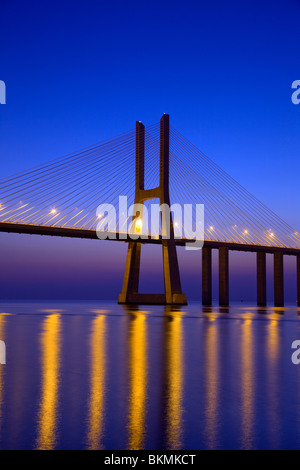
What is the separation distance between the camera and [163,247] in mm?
53875

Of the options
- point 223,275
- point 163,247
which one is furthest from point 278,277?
point 163,247

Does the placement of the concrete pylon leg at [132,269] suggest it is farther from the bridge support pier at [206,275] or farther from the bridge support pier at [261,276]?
the bridge support pier at [261,276]

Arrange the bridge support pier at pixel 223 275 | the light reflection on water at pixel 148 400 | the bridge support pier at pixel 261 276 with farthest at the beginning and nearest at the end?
the bridge support pier at pixel 261 276 < the bridge support pier at pixel 223 275 < the light reflection on water at pixel 148 400

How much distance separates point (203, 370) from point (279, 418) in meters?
3.84

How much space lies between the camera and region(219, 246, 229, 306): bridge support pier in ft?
224

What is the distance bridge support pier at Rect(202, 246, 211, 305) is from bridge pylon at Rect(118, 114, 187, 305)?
51.3ft

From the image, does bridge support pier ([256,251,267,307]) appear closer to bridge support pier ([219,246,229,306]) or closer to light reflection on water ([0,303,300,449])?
bridge support pier ([219,246,229,306])

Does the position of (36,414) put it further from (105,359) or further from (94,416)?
(105,359)

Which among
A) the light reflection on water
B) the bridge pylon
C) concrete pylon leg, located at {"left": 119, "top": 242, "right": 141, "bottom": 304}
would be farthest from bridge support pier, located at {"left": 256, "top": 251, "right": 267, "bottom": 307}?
the light reflection on water

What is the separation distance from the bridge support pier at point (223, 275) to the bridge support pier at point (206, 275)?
Result: 2823 millimetres

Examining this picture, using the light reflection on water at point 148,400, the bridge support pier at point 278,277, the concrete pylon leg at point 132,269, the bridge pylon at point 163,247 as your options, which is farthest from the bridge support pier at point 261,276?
the light reflection on water at point 148,400

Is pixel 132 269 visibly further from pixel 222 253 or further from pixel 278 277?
pixel 278 277

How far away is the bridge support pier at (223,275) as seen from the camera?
68.2 metres

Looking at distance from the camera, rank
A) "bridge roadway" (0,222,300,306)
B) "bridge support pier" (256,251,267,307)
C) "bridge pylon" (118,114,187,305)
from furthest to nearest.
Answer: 1. "bridge support pier" (256,251,267,307)
2. "bridge pylon" (118,114,187,305)
3. "bridge roadway" (0,222,300,306)
